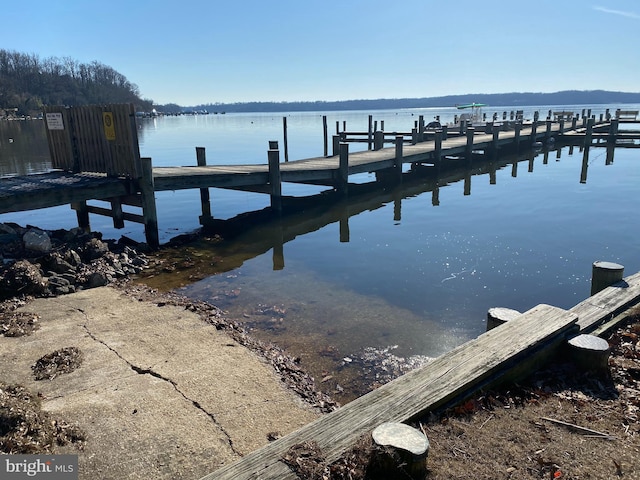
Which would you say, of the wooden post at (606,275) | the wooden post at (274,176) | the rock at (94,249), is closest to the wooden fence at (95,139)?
the rock at (94,249)

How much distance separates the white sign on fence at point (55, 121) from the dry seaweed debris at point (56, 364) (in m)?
9.14

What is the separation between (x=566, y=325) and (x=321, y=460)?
9.87 ft

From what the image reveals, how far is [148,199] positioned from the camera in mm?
11383

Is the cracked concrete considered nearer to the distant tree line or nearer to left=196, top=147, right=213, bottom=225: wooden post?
left=196, top=147, right=213, bottom=225: wooden post

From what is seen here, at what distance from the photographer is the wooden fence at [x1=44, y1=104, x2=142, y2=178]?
442 inches

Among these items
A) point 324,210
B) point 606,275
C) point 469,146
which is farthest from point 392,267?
point 469,146

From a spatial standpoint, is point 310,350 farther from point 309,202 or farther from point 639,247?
point 309,202

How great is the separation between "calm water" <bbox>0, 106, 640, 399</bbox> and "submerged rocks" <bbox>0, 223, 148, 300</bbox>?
110cm

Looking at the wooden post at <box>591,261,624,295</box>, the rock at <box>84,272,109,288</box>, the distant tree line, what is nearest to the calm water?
the rock at <box>84,272,109,288</box>

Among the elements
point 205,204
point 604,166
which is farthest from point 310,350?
point 604,166

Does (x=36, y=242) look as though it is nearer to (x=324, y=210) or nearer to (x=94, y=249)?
(x=94, y=249)

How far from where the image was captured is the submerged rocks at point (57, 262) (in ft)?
25.9

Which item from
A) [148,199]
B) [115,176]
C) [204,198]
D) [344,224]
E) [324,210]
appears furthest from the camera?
[324,210]

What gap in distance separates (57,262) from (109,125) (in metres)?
4.28
